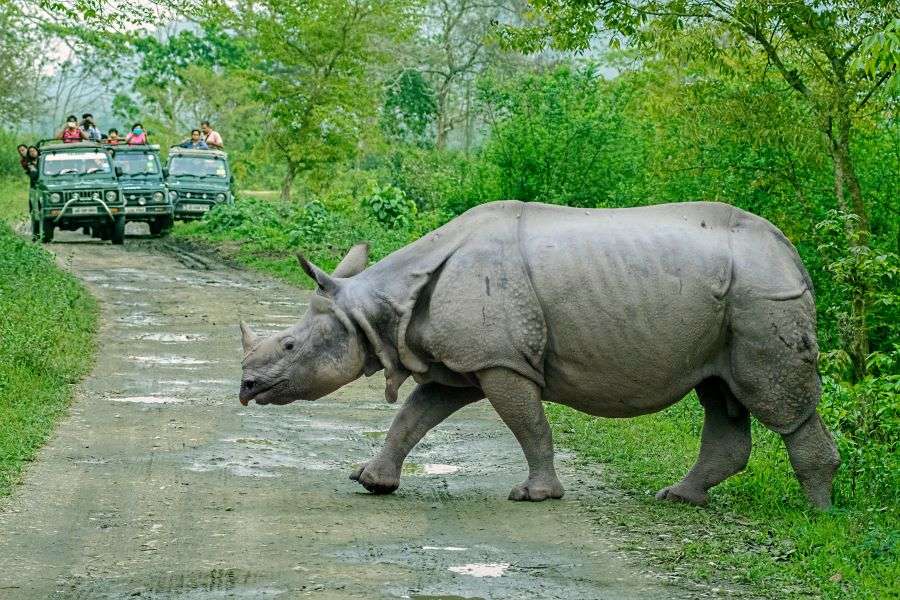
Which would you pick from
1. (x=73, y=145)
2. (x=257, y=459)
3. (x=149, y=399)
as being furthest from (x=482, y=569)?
(x=73, y=145)

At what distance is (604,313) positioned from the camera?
24.8 feet

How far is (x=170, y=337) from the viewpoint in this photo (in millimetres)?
14773

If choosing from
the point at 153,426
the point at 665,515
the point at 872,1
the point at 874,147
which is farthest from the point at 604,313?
the point at 874,147

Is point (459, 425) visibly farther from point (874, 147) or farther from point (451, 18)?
point (451, 18)

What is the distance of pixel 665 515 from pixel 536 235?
1.62 metres

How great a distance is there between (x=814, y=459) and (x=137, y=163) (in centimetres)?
2530

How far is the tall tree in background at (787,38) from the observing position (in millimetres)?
13539

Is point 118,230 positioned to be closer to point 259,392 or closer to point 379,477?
point 259,392

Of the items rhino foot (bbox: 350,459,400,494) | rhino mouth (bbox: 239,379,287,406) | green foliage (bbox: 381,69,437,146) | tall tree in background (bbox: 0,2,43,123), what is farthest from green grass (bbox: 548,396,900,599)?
tall tree in background (bbox: 0,2,43,123)

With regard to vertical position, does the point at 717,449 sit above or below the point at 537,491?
above

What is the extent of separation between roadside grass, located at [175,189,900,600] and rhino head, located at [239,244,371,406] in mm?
1569

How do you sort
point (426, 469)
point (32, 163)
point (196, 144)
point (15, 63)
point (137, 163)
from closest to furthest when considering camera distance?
point (426, 469) < point (32, 163) < point (137, 163) < point (196, 144) < point (15, 63)

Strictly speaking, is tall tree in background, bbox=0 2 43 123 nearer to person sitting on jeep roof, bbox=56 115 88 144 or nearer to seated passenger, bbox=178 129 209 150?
seated passenger, bbox=178 129 209 150

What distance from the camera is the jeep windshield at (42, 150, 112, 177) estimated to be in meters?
28.0
